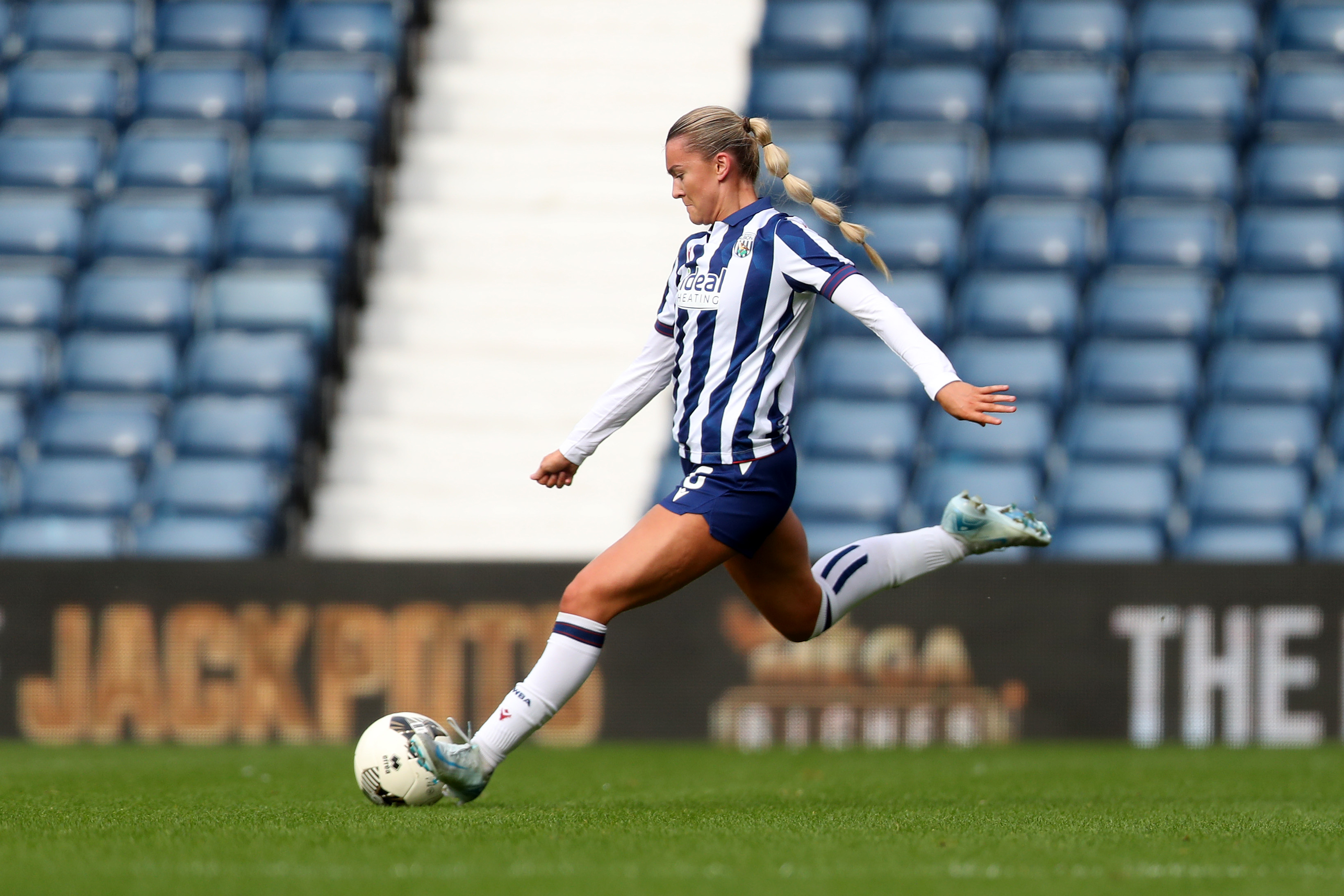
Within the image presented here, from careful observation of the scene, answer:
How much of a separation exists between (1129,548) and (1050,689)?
1.54 metres

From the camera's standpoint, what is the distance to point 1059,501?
964 cm

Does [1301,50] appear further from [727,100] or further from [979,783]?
[979,783]

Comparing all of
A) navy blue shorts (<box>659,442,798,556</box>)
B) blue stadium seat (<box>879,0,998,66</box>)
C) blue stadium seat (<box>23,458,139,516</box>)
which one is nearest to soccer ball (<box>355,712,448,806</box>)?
navy blue shorts (<box>659,442,798,556</box>)

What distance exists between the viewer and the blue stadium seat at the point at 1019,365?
398 inches

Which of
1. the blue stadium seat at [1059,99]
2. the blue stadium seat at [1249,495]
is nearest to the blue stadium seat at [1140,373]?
the blue stadium seat at [1249,495]

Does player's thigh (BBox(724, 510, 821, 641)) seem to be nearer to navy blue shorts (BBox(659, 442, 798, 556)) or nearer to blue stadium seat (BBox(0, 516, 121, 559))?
navy blue shorts (BBox(659, 442, 798, 556))

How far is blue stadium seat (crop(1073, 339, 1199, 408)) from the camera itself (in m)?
10.1

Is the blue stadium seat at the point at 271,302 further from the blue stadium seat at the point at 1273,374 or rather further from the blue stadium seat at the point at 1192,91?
the blue stadium seat at the point at 1192,91

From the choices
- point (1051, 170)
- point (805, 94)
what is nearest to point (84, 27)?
point (805, 94)

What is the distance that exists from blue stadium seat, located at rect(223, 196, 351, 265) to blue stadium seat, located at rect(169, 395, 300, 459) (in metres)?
1.13

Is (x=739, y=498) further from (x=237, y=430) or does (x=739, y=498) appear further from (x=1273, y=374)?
(x=1273, y=374)

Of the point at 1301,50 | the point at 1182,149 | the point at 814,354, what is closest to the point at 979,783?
the point at 814,354

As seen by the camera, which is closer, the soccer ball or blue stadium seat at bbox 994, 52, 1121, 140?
the soccer ball

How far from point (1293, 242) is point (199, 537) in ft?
21.5
